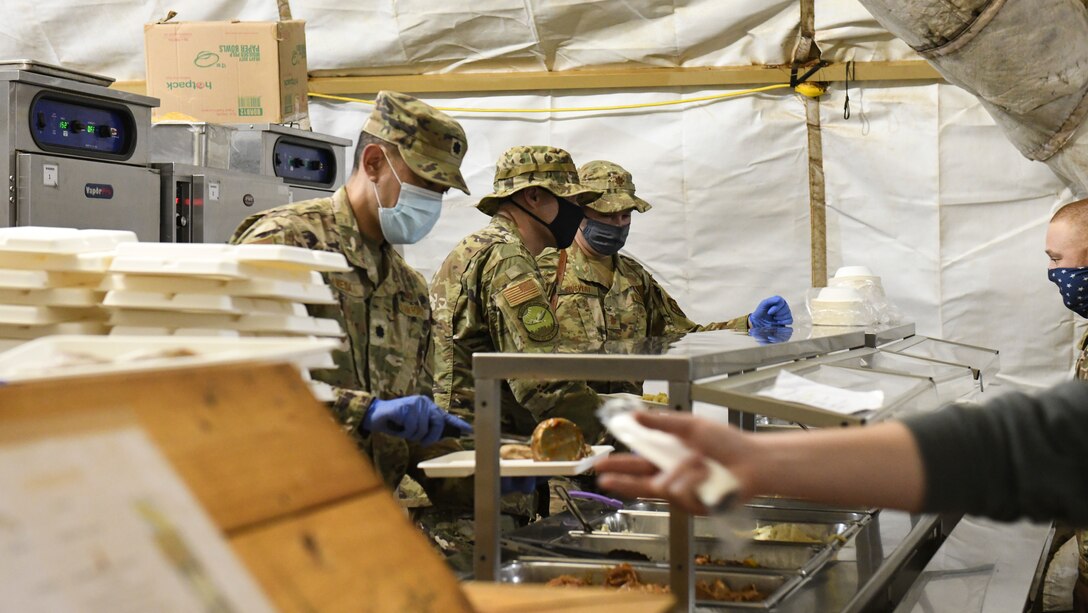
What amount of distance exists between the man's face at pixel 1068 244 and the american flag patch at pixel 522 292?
2350 millimetres

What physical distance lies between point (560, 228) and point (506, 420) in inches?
32.9

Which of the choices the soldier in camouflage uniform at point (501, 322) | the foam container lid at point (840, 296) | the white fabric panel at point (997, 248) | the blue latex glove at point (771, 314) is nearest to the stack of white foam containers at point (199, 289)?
the soldier in camouflage uniform at point (501, 322)

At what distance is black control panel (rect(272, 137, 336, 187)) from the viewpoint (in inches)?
186

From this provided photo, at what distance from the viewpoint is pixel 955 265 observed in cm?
533

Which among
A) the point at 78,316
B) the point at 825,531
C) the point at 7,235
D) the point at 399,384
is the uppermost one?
the point at 7,235

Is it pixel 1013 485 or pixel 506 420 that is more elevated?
pixel 1013 485

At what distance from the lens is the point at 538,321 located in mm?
3299

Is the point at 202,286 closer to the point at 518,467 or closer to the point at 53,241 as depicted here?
the point at 53,241

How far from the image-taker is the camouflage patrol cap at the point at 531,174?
3.98 m

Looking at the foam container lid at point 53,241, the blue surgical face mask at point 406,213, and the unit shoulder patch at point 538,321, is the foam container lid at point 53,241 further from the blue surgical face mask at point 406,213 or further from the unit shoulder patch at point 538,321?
the unit shoulder patch at point 538,321

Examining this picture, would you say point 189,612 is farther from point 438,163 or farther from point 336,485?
point 438,163

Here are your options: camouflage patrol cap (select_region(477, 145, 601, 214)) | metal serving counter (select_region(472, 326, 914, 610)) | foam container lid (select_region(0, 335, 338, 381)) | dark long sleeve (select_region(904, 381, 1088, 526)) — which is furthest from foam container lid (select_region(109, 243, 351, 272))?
camouflage patrol cap (select_region(477, 145, 601, 214))

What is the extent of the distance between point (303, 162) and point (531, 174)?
4.64ft

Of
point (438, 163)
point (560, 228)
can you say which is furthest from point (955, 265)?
point (438, 163)
